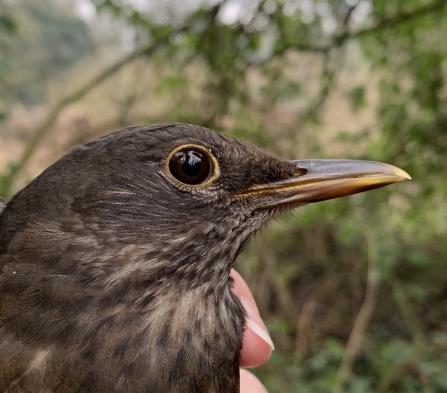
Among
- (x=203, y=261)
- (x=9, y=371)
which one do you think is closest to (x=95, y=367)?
(x=9, y=371)

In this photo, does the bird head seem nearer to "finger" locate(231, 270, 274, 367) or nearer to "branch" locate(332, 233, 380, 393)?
"finger" locate(231, 270, 274, 367)

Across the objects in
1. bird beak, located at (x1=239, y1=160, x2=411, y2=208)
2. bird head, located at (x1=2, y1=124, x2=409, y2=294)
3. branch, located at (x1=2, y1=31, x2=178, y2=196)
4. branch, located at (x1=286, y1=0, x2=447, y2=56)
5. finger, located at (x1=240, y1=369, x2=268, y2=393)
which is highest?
branch, located at (x1=286, y1=0, x2=447, y2=56)

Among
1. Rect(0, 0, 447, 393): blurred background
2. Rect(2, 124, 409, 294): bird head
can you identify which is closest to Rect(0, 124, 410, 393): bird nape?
Rect(2, 124, 409, 294): bird head

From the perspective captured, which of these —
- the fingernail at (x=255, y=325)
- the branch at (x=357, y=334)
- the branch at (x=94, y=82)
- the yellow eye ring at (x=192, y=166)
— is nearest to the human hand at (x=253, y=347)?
the fingernail at (x=255, y=325)

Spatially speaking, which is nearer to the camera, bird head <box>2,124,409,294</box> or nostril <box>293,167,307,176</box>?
bird head <box>2,124,409,294</box>

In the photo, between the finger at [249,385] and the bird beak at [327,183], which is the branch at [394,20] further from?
the finger at [249,385]

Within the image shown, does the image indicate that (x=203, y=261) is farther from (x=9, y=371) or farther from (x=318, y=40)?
(x=318, y=40)
